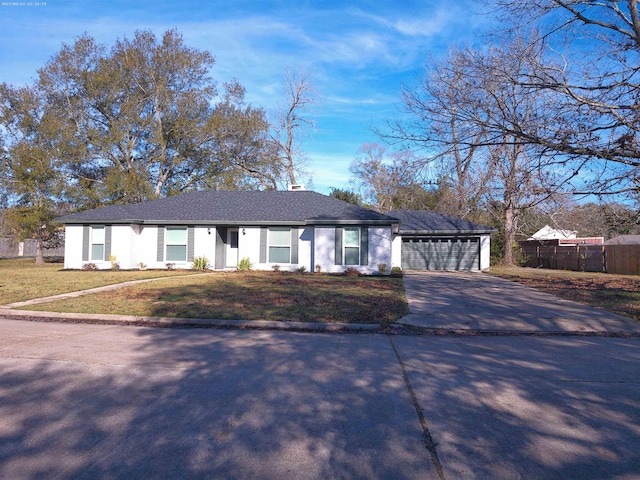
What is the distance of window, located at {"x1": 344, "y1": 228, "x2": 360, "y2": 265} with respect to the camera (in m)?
21.2

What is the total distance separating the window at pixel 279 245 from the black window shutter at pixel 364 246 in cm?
352

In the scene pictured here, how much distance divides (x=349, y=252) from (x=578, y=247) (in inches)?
704

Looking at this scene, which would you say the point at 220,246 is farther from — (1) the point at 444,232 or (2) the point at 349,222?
(1) the point at 444,232

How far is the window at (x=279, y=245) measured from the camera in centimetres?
2214

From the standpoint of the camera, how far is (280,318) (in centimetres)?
973

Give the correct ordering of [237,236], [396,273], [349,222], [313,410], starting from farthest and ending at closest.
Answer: [237,236], [396,273], [349,222], [313,410]

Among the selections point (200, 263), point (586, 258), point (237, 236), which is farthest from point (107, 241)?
point (586, 258)

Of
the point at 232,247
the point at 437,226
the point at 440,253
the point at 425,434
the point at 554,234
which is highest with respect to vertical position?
the point at 437,226

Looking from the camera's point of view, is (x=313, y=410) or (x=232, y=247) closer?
(x=313, y=410)

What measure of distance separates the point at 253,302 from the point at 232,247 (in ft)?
40.8

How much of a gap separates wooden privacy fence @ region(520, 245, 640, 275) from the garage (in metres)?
7.75

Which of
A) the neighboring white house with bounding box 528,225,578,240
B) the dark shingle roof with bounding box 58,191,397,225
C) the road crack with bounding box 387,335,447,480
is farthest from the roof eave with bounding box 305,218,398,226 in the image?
the road crack with bounding box 387,335,447,480

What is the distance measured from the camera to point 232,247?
23.8 meters

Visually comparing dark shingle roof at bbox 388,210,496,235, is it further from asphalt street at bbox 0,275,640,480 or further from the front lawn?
asphalt street at bbox 0,275,640,480
